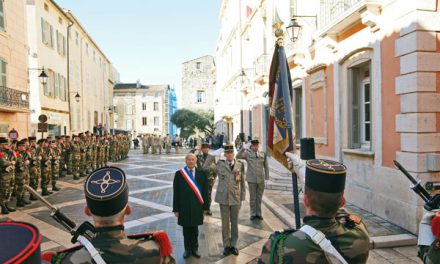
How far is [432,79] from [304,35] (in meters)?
6.52

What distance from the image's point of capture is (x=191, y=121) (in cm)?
5056

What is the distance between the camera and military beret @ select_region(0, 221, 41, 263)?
1.19 meters

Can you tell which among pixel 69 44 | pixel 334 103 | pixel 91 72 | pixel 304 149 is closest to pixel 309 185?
pixel 304 149

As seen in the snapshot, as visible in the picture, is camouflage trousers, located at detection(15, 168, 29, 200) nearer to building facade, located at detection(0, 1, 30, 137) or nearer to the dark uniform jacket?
building facade, located at detection(0, 1, 30, 137)

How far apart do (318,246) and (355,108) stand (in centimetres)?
832

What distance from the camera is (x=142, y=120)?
59781mm

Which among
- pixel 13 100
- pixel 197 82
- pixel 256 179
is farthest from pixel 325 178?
pixel 197 82

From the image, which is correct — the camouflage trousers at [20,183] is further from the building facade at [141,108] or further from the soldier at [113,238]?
the building facade at [141,108]

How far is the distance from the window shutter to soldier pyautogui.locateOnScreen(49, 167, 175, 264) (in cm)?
825

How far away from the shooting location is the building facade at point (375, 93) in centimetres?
659

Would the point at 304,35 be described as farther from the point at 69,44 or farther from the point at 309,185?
the point at 69,44

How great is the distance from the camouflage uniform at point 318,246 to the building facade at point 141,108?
58.0 m

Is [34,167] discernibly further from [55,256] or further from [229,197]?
[55,256]

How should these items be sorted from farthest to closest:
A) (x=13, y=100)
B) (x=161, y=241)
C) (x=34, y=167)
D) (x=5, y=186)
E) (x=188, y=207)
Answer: (x=13, y=100), (x=34, y=167), (x=5, y=186), (x=188, y=207), (x=161, y=241)
